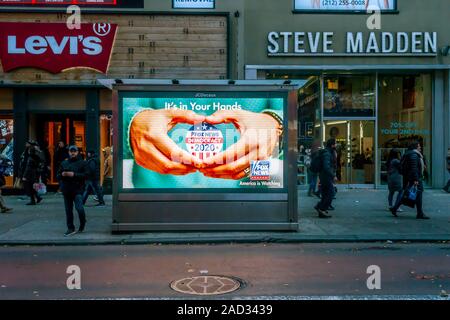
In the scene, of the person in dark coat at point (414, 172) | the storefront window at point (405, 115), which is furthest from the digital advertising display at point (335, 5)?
the person in dark coat at point (414, 172)

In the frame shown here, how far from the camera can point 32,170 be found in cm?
1488

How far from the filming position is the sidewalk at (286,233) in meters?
9.95

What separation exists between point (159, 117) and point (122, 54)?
24.4ft

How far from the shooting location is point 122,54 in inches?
675

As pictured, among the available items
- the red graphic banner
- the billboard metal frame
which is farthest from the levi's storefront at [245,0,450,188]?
the billboard metal frame

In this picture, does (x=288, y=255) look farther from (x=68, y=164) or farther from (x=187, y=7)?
(x=187, y=7)

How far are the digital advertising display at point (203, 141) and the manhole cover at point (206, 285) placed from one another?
3.53m

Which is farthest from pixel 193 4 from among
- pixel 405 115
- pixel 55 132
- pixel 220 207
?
pixel 220 207

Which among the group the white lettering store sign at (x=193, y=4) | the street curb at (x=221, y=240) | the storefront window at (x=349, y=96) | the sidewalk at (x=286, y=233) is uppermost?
the white lettering store sign at (x=193, y=4)

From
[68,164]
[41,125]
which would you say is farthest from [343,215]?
[41,125]

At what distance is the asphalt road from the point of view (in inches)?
256

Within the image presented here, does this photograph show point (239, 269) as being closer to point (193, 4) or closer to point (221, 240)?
point (221, 240)

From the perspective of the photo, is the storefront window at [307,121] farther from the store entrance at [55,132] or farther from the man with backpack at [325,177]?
the store entrance at [55,132]
